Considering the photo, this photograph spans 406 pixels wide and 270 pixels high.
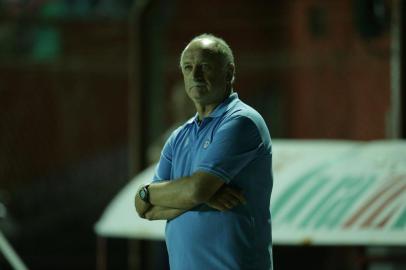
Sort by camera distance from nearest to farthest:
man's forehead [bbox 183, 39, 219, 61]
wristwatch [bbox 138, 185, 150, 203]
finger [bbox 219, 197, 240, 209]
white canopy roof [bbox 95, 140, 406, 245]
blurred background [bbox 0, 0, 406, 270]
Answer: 1. finger [bbox 219, 197, 240, 209]
2. man's forehead [bbox 183, 39, 219, 61]
3. wristwatch [bbox 138, 185, 150, 203]
4. white canopy roof [bbox 95, 140, 406, 245]
5. blurred background [bbox 0, 0, 406, 270]

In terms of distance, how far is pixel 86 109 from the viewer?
12812 mm

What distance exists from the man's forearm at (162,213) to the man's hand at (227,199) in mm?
144

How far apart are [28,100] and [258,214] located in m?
10.1

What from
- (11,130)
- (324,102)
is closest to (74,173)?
(11,130)

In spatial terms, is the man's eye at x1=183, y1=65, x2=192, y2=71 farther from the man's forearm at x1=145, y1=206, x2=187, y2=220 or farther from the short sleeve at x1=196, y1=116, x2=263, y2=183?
the man's forearm at x1=145, y1=206, x2=187, y2=220

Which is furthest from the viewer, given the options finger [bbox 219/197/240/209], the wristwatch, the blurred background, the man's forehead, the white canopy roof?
the blurred background

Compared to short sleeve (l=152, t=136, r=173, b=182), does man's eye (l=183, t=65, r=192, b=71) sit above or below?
above

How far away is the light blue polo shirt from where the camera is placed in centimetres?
302

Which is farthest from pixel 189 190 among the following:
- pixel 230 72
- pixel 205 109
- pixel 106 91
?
pixel 106 91

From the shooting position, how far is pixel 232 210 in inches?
119

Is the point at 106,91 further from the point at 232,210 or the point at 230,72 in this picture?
the point at 232,210

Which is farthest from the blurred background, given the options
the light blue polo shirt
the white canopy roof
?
the light blue polo shirt

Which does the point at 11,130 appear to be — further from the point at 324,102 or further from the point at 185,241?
the point at 185,241

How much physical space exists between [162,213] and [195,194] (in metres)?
0.25
